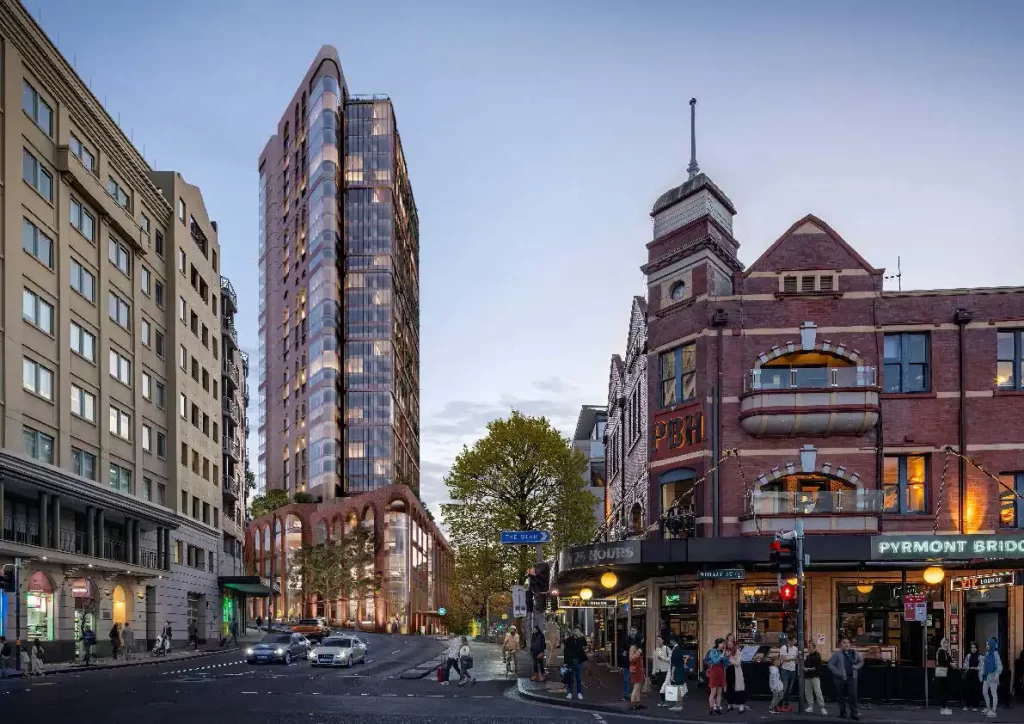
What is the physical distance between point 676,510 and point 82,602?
31736 millimetres

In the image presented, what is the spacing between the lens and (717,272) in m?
36.0

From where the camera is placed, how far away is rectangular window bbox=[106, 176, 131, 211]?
5712 cm

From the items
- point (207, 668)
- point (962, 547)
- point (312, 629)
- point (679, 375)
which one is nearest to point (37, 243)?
point (207, 668)

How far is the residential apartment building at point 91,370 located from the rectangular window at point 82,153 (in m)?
0.15

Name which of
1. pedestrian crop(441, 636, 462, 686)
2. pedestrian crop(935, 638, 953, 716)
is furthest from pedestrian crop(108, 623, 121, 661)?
pedestrian crop(935, 638, 953, 716)

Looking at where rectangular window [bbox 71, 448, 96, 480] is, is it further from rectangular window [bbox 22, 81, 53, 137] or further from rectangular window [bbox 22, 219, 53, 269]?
rectangular window [bbox 22, 81, 53, 137]

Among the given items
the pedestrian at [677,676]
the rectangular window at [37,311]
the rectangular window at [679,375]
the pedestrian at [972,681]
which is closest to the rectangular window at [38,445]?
the rectangular window at [37,311]

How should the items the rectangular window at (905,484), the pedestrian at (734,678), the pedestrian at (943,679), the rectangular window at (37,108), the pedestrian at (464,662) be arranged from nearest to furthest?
the pedestrian at (734,678) → the pedestrian at (943,679) → the rectangular window at (905,484) → the pedestrian at (464,662) → the rectangular window at (37,108)

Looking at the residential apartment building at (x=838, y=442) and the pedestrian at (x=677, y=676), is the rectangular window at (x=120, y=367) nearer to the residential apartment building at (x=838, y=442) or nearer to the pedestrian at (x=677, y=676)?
the residential apartment building at (x=838, y=442)

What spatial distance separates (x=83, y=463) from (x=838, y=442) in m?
36.4

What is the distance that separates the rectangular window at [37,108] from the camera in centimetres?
4688

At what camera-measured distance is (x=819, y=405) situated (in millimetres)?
33031

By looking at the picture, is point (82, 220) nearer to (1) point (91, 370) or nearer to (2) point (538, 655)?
(1) point (91, 370)

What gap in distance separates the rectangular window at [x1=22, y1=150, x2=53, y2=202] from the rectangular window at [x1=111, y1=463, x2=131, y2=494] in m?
15.1
